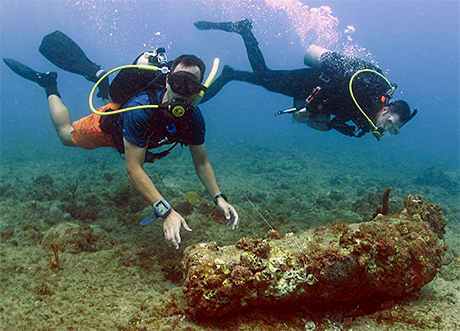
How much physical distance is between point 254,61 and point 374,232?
644cm

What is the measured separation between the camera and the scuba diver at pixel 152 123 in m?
3.21

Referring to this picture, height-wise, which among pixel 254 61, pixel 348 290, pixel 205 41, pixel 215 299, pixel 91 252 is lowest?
pixel 91 252

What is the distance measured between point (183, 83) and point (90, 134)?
8.19 feet

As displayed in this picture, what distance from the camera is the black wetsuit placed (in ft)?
17.4

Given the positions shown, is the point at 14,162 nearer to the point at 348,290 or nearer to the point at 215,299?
the point at 215,299

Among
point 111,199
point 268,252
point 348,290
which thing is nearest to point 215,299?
point 268,252

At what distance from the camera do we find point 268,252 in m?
2.42

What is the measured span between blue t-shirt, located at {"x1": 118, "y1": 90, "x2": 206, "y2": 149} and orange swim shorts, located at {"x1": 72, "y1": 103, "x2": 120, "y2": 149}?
0.84 meters

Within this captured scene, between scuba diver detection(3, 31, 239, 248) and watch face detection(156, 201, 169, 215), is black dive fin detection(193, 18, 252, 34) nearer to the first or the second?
scuba diver detection(3, 31, 239, 248)

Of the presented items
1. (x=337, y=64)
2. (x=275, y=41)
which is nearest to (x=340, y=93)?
(x=337, y=64)

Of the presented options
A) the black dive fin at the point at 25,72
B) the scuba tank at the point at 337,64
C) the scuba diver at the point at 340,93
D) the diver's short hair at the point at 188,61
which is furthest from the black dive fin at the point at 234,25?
the black dive fin at the point at 25,72

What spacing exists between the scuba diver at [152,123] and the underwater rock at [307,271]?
1.84 ft

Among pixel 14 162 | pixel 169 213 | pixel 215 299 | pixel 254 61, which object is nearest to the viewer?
pixel 215 299

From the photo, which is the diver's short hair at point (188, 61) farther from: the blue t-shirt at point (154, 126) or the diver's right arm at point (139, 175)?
the diver's right arm at point (139, 175)
